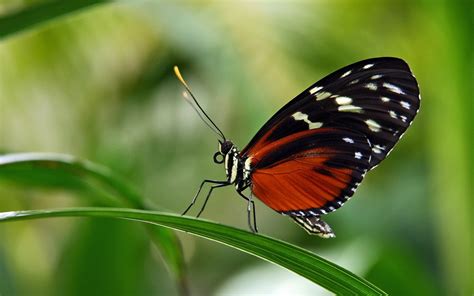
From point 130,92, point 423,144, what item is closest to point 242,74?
point 130,92

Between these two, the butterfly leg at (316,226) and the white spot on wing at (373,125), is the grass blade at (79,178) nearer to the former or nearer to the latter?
the butterfly leg at (316,226)

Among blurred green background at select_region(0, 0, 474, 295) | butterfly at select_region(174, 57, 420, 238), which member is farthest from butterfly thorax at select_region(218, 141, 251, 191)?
blurred green background at select_region(0, 0, 474, 295)

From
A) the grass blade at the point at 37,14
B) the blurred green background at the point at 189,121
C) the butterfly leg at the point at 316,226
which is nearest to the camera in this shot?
the grass blade at the point at 37,14

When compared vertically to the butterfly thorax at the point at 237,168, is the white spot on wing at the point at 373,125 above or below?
below

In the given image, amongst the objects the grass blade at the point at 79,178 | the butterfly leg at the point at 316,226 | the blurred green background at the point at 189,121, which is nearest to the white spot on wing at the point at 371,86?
the butterfly leg at the point at 316,226

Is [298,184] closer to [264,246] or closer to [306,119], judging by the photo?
[306,119]

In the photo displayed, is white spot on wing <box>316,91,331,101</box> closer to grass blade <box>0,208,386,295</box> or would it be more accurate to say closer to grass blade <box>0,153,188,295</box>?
grass blade <box>0,153,188,295</box>
